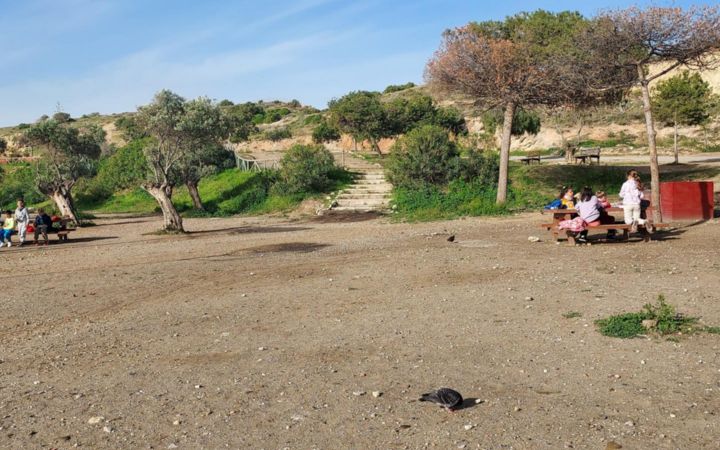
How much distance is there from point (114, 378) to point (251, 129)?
57.3 meters

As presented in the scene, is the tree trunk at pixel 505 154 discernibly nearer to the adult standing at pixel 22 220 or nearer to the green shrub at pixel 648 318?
the adult standing at pixel 22 220

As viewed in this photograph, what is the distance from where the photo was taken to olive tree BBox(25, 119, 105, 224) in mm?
25922

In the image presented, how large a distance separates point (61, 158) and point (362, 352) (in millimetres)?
25848

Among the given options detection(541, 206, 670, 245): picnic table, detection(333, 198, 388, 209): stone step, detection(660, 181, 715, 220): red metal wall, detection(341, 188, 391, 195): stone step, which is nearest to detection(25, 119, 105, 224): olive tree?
detection(333, 198, 388, 209): stone step

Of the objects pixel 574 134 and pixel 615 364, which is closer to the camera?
pixel 615 364

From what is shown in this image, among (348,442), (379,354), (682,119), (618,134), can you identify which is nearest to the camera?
(348,442)

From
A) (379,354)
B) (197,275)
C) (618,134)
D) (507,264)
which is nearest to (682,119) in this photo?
(618,134)

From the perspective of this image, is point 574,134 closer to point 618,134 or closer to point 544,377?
point 618,134

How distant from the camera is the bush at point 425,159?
79.6ft

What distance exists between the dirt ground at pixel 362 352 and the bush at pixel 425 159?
10990mm

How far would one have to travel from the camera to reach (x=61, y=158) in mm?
29000

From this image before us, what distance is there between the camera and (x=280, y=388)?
5898mm

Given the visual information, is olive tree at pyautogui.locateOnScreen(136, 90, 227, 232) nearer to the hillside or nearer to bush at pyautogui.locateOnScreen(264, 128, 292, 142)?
the hillside

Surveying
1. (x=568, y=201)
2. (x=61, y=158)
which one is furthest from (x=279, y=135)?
(x=568, y=201)
